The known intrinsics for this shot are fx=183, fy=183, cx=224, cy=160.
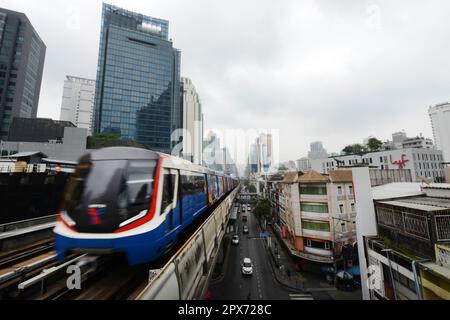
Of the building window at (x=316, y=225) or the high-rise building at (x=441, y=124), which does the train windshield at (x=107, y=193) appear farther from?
the high-rise building at (x=441, y=124)

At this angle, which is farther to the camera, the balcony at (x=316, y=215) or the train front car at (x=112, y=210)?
the balcony at (x=316, y=215)

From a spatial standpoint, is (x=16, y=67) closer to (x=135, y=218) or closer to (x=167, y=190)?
Answer: (x=167, y=190)

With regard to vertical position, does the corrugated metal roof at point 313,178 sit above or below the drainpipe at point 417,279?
above

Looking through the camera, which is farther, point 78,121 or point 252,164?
point 252,164

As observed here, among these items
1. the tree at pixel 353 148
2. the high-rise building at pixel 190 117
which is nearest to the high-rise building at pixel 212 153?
the high-rise building at pixel 190 117

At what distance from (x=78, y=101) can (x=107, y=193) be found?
91.5 m

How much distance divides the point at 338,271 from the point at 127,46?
2866 inches

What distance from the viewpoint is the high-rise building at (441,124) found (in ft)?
113

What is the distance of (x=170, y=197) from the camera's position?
15.5ft

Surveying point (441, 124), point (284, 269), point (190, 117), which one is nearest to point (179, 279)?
point (284, 269)

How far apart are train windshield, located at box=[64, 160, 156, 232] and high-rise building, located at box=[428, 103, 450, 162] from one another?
4657 centimetres
